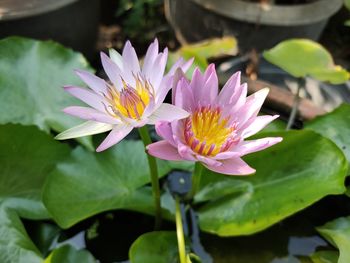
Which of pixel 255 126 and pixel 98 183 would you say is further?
pixel 98 183

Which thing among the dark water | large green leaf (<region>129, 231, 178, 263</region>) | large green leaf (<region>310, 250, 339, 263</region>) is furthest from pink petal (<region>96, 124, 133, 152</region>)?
large green leaf (<region>310, 250, 339, 263</region>)

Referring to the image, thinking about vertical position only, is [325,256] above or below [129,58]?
below

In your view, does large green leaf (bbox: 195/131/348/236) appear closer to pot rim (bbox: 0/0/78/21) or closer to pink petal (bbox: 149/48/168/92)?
pink petal (bbox: 149/48/168/92)

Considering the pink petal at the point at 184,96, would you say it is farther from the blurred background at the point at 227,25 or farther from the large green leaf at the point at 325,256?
the blurred background at the point at 227,25

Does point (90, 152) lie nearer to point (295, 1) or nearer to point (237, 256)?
point (237, 256)

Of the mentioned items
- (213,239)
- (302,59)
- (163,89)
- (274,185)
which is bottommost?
(213,239)

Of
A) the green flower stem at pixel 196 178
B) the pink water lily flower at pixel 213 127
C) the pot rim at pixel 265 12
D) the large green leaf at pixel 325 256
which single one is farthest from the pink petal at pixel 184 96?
the pot rim at pixel 265 12

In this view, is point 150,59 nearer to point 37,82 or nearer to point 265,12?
point 37,82

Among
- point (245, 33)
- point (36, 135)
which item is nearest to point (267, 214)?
point (36, 135)

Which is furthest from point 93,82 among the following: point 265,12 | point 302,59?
point 265,12
